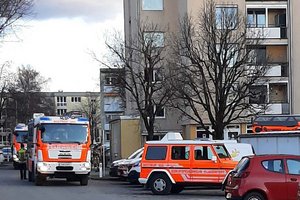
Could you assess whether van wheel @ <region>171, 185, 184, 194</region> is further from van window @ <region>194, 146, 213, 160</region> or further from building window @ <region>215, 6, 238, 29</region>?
building window @ <region>215, 6, 238, 29</region>

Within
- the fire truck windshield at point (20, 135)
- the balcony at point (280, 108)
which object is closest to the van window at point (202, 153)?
the balcony at point (280, 108)

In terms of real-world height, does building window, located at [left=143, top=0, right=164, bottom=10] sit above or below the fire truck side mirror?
above

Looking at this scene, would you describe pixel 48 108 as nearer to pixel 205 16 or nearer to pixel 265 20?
pixel 265 20

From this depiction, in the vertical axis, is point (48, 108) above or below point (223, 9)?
below

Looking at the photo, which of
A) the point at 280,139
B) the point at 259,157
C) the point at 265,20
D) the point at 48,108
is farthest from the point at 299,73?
the point at 48,108

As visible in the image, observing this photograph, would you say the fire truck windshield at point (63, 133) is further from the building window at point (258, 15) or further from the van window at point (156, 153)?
the building window at point (258, 15)

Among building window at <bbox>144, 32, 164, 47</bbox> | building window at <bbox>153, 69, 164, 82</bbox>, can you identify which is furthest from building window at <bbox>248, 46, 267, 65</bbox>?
building window at <bbox>144, 32, 164, 47</bbox>

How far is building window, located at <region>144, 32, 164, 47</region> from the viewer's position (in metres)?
46.5

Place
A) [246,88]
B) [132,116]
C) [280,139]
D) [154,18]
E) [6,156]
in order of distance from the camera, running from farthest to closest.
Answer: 1. [6,156]
2. [154,18]
3. [132,116]
4. [246,88]
5. [280,139]

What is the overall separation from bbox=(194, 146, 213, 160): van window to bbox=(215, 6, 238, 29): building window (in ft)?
51.3

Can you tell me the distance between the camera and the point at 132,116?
51781 millimetres

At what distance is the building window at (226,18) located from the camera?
41.7m

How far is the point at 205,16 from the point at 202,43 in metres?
1.61

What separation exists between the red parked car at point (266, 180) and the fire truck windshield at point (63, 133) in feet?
45.1
